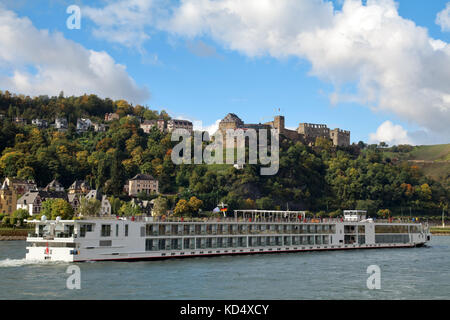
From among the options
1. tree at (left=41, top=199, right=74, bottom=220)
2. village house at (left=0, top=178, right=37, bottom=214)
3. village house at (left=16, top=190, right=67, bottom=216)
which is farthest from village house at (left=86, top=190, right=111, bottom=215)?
tree at (left=41, top=199, right=74, bottom=220)

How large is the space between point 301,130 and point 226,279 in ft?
458

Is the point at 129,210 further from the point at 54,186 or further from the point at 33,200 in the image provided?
the point at 54,186

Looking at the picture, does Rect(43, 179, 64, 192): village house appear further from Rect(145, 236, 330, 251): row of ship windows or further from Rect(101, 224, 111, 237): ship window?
Rect(101, 224, 111, 237): ship window

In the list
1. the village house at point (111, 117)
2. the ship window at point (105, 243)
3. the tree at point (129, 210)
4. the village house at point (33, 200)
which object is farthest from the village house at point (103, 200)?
the village house at point (111, 117)

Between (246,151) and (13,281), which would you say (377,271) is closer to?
(13,281)

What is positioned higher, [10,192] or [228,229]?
[10,192]

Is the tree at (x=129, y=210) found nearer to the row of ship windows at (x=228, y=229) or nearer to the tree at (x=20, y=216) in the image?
the tree at (x=20, y=216)

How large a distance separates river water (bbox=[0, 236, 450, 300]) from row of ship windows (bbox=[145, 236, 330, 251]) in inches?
→ 79.0

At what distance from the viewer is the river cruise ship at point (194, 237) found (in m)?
37.1

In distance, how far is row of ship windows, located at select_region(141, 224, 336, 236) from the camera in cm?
4203

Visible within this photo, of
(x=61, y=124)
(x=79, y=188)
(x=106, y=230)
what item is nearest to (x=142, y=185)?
(x=79, y=188)

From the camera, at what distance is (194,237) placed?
44469mm

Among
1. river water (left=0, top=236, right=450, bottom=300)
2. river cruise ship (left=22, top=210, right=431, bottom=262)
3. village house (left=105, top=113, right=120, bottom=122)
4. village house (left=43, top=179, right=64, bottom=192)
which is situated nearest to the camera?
river water (left=0, top=236, right=450, bottom=300)
